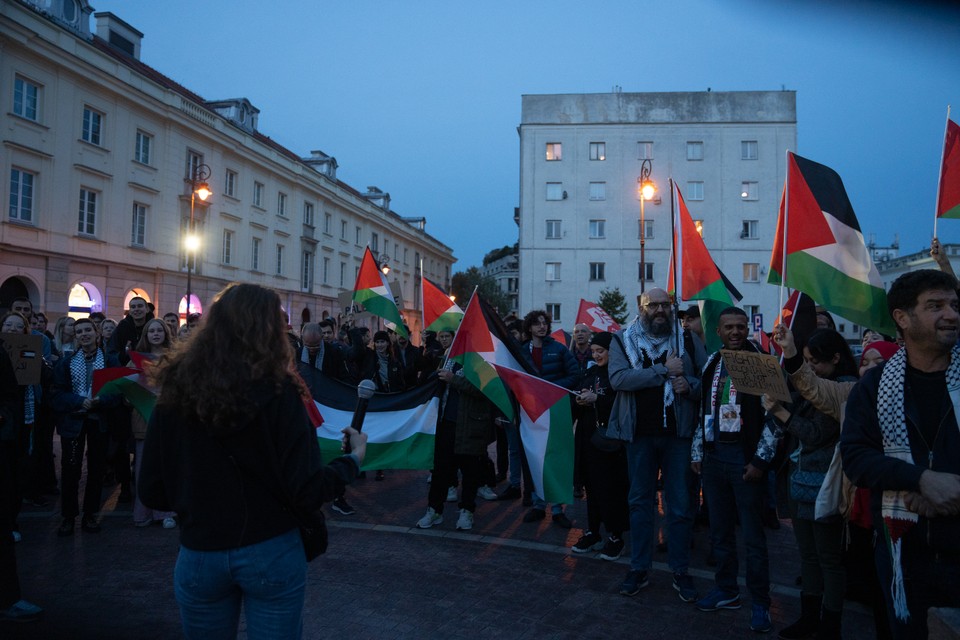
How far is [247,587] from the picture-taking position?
2.40m

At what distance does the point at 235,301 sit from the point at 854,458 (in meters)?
2.61

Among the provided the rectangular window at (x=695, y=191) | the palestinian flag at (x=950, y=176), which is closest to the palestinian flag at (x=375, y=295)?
the palestinian flag at (x=950, y=176)

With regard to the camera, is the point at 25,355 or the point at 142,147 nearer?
the point at 25,355

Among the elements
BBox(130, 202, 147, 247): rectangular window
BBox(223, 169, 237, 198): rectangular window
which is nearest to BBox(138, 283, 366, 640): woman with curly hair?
BBox(130, 202, 147, 247): rectangular window

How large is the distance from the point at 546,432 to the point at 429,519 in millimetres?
1737

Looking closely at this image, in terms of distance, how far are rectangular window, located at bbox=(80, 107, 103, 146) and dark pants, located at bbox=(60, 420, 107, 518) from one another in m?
25.3

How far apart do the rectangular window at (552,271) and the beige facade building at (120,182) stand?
16935mm

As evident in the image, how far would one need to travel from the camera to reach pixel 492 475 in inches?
350

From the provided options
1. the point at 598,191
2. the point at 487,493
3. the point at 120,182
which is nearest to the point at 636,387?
the point at 487,493

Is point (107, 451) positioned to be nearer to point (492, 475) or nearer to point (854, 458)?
point (492, 475)

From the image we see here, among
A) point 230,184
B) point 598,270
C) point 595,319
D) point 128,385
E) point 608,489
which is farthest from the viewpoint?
point 598,270

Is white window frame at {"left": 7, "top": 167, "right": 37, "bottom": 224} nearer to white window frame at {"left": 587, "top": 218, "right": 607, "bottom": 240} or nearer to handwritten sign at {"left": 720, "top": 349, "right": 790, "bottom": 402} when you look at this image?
handwritten sign at {"left": 720, "top": 349, "right": 790, "bottom": 402}

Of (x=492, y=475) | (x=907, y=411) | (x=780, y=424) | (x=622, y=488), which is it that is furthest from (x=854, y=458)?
(x=492, y=475)

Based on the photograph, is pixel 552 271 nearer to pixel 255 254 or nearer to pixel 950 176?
pixel 255 254
